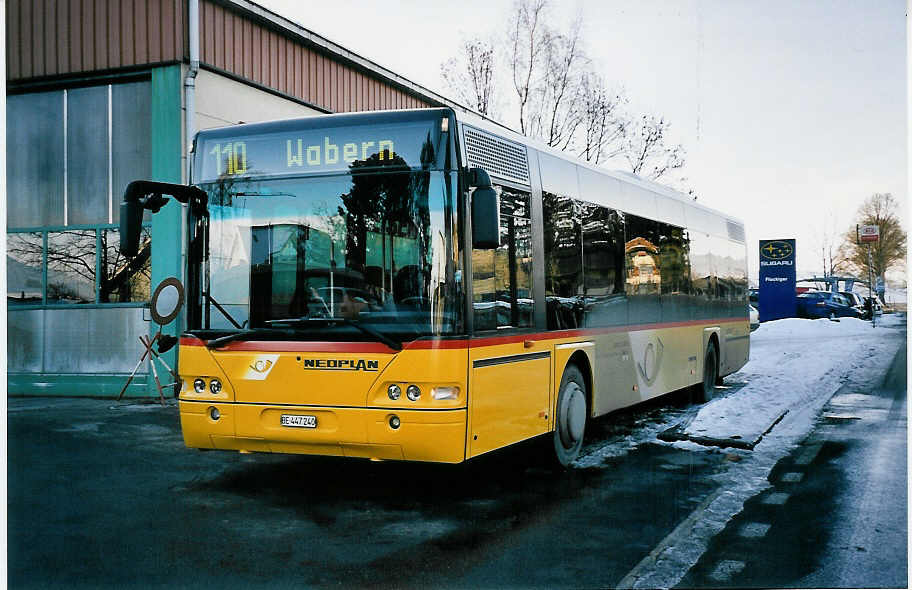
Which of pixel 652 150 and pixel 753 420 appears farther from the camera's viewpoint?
pixel 652 150

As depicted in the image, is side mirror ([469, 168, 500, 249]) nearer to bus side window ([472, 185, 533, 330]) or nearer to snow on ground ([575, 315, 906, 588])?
bus side window ([472, 185, 533, 330])

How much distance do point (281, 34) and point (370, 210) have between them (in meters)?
9.89

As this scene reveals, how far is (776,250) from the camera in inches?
1423

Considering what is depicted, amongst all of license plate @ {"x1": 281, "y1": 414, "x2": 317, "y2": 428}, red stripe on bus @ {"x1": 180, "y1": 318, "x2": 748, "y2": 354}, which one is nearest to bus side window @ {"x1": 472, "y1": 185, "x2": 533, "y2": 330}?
red stripe on bus @ {"x1": 180, "y1": 318, "x2": 748, "y2": 354}

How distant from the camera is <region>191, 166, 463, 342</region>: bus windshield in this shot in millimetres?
6672

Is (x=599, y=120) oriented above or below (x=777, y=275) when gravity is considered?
above

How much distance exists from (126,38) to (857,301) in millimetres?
38758

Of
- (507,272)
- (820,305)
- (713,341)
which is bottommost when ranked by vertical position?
(713,341)

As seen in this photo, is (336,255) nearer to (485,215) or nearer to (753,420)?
Answer: (485,215)

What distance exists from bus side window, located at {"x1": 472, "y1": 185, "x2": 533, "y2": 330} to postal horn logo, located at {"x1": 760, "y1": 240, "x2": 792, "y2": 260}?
98.4 feet

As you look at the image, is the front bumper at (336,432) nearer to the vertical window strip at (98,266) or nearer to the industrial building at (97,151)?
the industrial building at (97,151)

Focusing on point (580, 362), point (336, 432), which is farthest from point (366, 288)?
point (580, 362)

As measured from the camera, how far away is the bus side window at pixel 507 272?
695 cm

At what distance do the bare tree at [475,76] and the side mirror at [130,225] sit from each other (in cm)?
663
